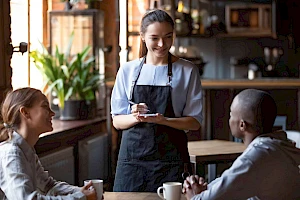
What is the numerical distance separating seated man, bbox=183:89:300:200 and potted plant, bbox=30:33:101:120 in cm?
292

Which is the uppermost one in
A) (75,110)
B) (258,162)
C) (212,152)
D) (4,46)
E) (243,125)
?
(4,46)

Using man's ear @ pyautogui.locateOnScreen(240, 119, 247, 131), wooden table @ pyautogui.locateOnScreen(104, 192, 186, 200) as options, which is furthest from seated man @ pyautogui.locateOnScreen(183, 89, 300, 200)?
wooden table @ pyautogui.locateOnScreen(104, 192, 186, 200)

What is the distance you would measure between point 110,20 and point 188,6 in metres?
2.35

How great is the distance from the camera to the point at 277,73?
8.68 meters

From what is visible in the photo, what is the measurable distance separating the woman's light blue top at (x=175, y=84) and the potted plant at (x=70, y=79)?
1924mm

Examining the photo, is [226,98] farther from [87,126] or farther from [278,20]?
[278,20]

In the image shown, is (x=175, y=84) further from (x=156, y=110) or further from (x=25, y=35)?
(x=25, y=35)

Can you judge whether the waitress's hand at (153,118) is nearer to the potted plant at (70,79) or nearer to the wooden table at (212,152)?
the wooden table at (212,152)

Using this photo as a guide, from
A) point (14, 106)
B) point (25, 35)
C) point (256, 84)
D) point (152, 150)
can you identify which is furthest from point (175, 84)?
point (256, 84)

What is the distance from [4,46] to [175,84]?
97 centimetres

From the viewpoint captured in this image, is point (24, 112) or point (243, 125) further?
point (24, 112)

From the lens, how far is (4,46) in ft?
10.6

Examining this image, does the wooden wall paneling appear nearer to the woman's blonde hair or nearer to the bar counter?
the woman's blonde hair

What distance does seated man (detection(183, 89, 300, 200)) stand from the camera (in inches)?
78.0
